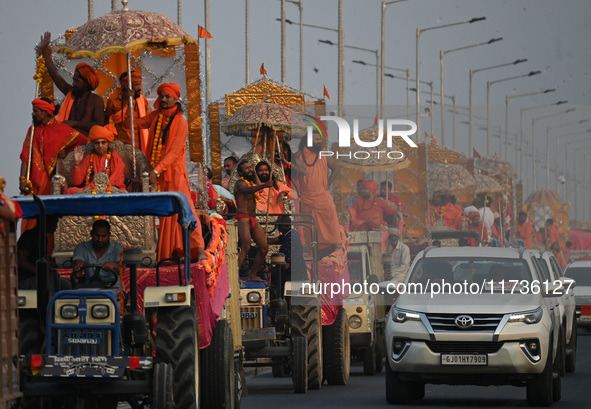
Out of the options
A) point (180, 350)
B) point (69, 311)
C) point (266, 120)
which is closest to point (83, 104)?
point (180, 350)

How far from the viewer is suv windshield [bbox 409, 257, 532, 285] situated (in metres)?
17.5

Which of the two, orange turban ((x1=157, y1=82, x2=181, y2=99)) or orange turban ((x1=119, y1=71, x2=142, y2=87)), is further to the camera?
orange turban ((x1=119, y1=71, x2=142, y2=87))

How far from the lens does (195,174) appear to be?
792 inches

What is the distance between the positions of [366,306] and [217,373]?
9438mm

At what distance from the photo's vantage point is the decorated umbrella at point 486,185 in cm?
4959

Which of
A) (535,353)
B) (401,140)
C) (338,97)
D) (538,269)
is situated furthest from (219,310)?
(338,97)

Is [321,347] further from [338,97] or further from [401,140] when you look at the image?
[338,97]

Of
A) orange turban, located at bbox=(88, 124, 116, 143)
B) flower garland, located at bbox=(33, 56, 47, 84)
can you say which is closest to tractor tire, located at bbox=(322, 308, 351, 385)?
flower garland, located at bbox=(33, 56, 47, 84)

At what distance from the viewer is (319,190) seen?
25.3 metres

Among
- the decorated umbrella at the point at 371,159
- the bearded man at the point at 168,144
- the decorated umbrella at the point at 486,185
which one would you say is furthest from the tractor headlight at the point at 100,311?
the decorated umbrella at the point at 486,185

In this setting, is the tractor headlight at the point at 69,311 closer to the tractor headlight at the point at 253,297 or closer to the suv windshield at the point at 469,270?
the suv windshield at the point at 469,270

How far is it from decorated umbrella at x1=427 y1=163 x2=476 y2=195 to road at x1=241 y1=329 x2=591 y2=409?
75.7ft

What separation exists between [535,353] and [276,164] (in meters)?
10.8

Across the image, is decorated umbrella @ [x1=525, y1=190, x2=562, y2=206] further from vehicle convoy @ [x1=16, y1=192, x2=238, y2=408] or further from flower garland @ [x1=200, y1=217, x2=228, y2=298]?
vehicle convoy @ [x1=16, y1=192, x2=238, y2=408]
